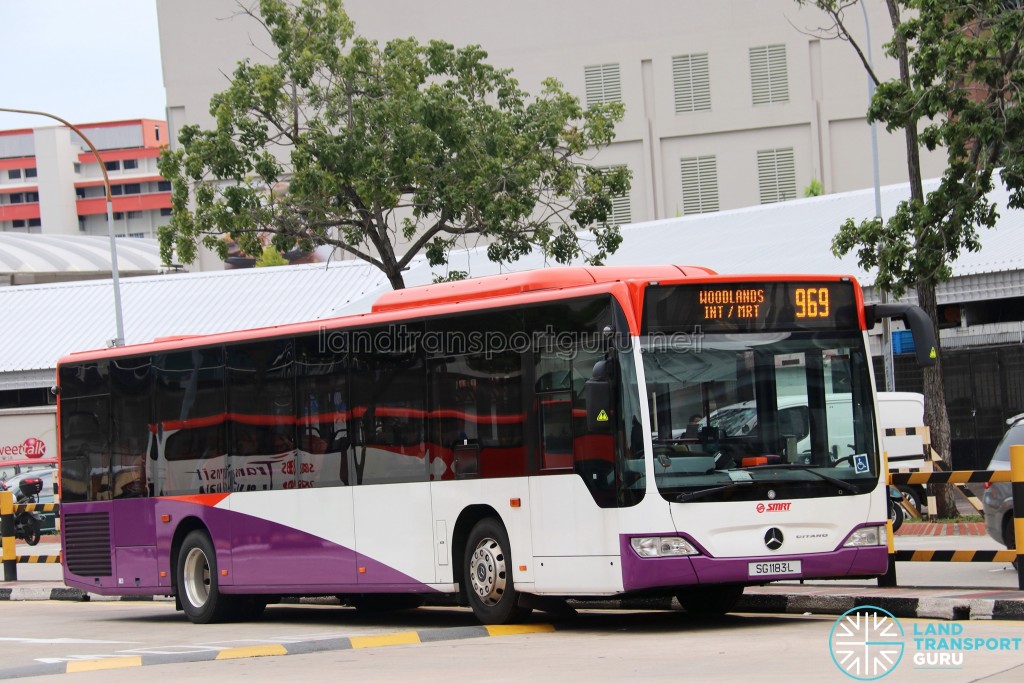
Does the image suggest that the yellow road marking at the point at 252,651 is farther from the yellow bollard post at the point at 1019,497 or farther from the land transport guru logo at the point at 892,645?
the yellow bollard post at the point at 1019,497

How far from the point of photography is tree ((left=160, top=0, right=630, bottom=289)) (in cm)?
2606

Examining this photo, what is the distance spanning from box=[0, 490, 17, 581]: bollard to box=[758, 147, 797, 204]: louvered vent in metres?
49.4

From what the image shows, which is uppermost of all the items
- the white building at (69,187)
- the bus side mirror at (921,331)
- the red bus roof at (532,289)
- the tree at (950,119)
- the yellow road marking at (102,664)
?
the white building at (69,187)

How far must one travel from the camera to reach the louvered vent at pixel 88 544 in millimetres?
17922

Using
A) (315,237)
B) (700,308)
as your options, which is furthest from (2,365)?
(700,308)

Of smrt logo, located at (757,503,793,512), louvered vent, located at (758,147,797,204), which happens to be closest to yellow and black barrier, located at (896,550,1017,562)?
smrt logo, located at (757,503,793,512)

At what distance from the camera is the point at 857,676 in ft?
29.5

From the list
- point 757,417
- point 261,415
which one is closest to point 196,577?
point 261,415

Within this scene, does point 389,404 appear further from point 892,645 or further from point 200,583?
point 892,645

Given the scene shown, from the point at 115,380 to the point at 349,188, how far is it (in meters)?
9.20

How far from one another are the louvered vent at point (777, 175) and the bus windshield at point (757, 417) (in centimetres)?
5639

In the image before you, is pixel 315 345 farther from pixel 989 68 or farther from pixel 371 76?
pixel 371 76

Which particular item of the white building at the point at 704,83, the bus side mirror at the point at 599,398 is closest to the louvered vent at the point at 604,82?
the white building at the point at 704,83

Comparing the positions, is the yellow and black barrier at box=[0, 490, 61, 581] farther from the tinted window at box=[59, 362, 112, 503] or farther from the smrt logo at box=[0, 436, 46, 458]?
the smrt logo at box=[0, 436, 46, 458]
